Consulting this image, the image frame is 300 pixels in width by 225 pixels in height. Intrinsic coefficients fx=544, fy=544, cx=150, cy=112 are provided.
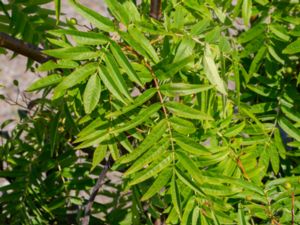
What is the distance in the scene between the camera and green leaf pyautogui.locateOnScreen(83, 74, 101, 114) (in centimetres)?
131

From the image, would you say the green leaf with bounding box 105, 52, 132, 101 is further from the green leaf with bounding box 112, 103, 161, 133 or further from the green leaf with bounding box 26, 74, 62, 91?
the green leaf with bounding box 26, 74, 62, 91

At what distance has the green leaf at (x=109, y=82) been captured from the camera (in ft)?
4.33

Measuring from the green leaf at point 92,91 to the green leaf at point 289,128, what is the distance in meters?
0.83

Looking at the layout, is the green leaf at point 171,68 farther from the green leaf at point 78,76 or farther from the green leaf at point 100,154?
the green leaf at point 100,154

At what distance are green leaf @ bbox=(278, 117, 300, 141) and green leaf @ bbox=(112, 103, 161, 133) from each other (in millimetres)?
688

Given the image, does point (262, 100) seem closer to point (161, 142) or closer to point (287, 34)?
point (287, 34)

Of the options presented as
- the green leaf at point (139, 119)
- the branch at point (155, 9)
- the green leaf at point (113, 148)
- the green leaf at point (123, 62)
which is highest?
the branch at point (155, 9)

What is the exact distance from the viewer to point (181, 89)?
1.36 metres

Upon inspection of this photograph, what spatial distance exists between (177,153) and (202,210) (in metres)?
0.20

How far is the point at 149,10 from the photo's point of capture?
171cm

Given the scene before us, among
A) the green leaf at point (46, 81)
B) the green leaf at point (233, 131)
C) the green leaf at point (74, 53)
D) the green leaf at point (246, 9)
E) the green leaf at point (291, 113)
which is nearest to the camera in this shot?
the green leaf at point (74, 53)

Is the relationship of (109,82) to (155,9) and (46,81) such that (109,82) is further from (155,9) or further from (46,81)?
(155,9)

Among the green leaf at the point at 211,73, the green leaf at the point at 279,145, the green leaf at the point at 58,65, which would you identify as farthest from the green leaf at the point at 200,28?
the green leaf at the point at 279,145

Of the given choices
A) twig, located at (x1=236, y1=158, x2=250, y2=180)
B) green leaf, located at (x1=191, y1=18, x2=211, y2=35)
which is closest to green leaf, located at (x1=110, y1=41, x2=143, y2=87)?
green leaf, located at (x1=191, y1=18, x2=211, y2=35)
